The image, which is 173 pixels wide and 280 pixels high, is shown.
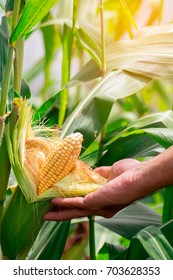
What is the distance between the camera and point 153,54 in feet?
4.67

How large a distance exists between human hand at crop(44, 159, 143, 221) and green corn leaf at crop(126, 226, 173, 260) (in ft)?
0.23

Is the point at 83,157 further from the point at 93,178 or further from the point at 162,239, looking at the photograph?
the point at 162,239

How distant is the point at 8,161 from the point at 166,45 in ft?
1.57

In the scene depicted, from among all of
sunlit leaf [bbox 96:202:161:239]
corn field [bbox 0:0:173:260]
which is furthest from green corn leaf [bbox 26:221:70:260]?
sunlit leaf [bbox 96:202:161:239]

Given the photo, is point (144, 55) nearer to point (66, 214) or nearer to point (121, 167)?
point (121, 167)

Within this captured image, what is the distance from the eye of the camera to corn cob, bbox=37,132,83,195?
1167mm

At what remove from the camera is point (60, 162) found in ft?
3.83

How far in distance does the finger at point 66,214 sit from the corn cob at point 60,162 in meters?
0.05

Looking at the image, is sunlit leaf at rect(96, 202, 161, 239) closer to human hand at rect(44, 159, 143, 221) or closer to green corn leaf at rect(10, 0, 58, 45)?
human hand at rect(44, 159, 143, 221)

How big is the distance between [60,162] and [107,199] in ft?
0.37

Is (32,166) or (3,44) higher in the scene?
(3,44)

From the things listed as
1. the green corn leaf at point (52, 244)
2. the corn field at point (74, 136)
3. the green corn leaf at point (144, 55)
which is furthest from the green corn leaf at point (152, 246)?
the green corn leaf at point (144, 55)

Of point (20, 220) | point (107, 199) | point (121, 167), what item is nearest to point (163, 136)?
point (121, 167)
